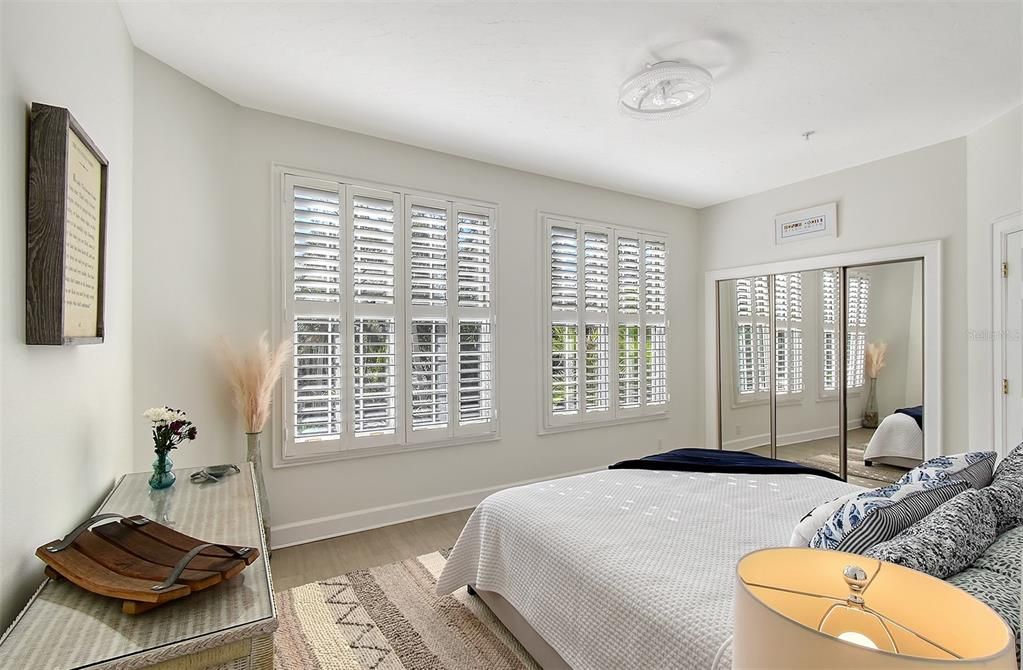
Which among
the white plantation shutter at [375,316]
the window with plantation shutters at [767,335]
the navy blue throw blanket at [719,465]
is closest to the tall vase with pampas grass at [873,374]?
the window with plantation shutters at [767,335]

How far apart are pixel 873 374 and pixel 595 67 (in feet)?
10.3

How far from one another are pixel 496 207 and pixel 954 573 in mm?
3382

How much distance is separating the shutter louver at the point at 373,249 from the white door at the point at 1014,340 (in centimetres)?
389

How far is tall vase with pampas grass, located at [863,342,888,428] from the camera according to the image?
3775mm

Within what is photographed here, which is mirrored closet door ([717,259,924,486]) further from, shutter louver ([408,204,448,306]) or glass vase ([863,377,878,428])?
shutter louver ([408,204,448,306])

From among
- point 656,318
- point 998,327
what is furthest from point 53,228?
point 998,327

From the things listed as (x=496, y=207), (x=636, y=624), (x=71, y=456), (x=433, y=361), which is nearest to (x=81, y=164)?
(x=71, y=456)

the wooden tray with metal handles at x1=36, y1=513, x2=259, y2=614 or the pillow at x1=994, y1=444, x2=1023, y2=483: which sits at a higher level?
the pillow at x1=994, y1=444, x2=1023, y2=483

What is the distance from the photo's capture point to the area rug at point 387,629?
2.02 m

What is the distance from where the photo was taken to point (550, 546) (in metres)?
1.85

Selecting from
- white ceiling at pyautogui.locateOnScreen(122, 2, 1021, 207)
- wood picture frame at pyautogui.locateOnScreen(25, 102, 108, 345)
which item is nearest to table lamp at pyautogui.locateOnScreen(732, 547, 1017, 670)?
wood picture frame at pyautogui.locateOnScreen(25, 102, 108, 345)

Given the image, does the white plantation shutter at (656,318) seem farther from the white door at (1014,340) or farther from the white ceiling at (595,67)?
the white door at (1014,340)

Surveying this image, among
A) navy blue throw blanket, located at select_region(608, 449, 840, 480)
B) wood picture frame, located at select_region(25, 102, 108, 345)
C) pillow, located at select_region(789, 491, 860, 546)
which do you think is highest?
wood picture frame, located at select_region(25, 102, 108, 345)

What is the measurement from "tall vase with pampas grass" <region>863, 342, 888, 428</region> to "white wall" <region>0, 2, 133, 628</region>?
4.65 metres
